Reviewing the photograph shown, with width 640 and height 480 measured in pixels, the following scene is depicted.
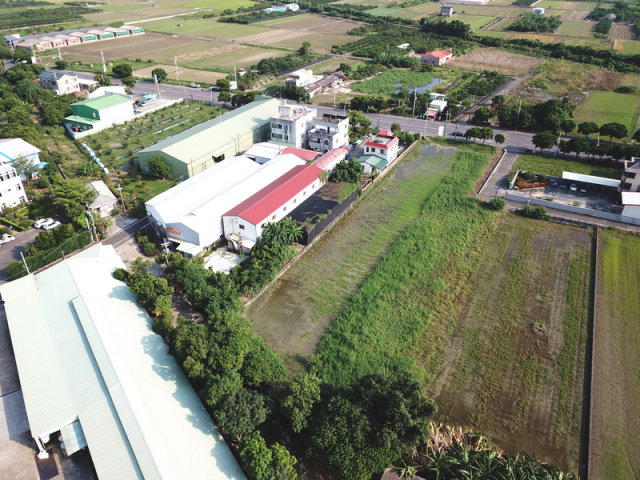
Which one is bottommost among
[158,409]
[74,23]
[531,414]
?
[531,414]

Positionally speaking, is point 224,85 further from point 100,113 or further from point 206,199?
point 206,199

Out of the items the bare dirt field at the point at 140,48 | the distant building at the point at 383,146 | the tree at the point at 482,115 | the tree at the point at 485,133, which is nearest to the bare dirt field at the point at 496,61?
the tree at the point at 482,115

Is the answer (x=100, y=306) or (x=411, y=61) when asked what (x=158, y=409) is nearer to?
(x=100, y=306)

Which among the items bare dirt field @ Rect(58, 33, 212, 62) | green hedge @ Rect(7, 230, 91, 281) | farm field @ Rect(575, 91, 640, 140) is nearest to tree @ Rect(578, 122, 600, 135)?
farm field @ Rect(575, 91, 640, 140)

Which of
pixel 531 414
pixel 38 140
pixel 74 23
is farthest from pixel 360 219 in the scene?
pixel 74 23

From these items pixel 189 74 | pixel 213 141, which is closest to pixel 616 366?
pixel 213 141

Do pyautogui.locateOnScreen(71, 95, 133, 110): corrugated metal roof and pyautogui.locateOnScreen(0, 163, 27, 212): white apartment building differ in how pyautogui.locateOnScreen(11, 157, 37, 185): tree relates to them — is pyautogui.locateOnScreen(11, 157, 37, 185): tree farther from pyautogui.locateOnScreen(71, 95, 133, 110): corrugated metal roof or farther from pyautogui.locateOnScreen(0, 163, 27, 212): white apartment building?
pyautogui.locateOnScreen(71, 95, 133, 110): corrugated metal roof
